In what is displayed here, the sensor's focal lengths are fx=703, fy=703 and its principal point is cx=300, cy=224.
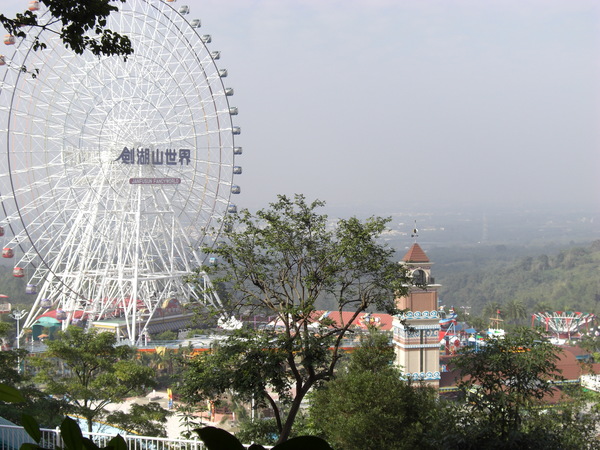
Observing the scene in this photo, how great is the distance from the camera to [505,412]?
12.8 meters

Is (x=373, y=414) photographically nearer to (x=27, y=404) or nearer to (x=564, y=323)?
(x=27, y=404)

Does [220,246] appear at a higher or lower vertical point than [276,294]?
higher

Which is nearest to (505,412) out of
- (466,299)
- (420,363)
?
(420,363)

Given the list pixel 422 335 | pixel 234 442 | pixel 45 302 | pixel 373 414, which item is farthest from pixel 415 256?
pixel 45 302

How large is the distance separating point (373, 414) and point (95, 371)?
7595mm

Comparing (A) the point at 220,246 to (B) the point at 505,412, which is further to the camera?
(A) the point at 220,246

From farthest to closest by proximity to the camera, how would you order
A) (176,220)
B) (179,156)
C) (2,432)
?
(176,220)
(179,156)
(2,432)

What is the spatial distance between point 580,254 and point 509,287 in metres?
27.1

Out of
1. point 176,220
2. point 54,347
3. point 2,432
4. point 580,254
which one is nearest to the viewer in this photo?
point 2,432

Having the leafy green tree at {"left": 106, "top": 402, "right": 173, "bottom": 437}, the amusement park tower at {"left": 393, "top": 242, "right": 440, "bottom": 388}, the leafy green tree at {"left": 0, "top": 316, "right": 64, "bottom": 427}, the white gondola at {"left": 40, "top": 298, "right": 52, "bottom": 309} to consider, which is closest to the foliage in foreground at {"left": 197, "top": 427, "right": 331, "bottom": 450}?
the leafy green tree at {"left": 0, "top": 316, "right": 64, "bottom": 427}

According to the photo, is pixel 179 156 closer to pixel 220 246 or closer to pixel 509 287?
pixel 220 246

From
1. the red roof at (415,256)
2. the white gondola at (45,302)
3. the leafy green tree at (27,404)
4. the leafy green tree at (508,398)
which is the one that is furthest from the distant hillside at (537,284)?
the leafy green tree at (27,404)

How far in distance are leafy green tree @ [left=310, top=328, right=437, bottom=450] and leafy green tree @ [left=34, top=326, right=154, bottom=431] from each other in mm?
4464

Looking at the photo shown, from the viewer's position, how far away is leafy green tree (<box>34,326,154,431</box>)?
52.5 feet
